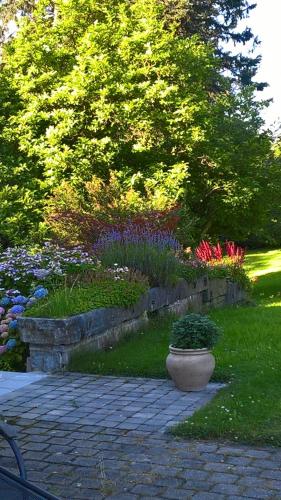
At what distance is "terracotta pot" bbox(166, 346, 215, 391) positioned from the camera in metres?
5.80

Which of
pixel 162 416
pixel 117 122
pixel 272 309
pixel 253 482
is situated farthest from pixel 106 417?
pixel 117 122

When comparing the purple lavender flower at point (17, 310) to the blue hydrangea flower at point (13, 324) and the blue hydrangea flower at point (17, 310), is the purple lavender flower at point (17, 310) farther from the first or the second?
the blue hydrangea flower at point (13, 324)

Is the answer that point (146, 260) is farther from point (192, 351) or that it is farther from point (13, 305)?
point (192, 351)

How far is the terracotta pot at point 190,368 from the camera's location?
580 cm

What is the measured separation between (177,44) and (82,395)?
11045mm

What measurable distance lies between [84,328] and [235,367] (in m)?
1.77

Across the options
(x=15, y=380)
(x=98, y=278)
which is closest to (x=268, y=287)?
(x=98, y=278)

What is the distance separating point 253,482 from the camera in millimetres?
3750

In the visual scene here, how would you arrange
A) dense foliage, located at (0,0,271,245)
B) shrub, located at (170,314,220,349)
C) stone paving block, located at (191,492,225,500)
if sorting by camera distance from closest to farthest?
stone paving block, located at (191,492,225,500) < shrub, located at (170,314,220,349) < dense foliage, located at (0,0,271,245)

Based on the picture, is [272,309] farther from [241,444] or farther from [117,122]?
[241,444]

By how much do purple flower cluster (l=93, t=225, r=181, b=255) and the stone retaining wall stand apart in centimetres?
72

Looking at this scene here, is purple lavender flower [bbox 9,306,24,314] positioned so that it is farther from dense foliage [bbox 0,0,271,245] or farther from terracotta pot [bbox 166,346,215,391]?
A: dense foliage [bbox 0,0,271,245]

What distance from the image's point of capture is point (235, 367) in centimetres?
648

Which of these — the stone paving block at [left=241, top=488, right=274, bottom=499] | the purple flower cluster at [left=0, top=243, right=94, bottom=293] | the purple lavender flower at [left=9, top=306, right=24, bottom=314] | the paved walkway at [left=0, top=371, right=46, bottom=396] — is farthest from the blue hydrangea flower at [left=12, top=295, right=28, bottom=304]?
the stone paving block at [left=241, top=488, right=274, bottom=499]
